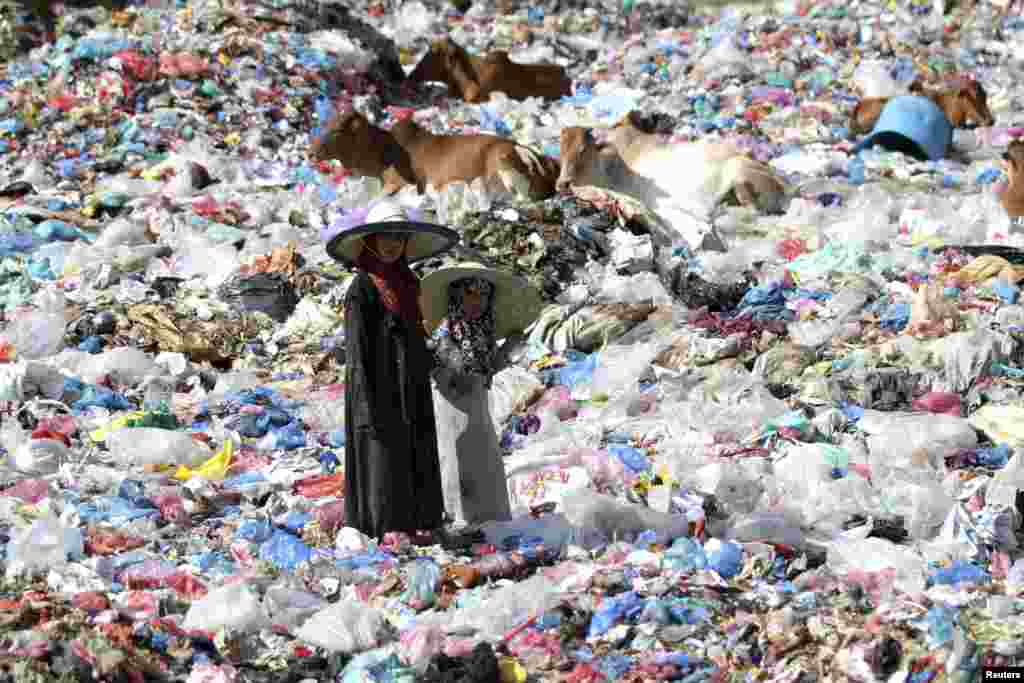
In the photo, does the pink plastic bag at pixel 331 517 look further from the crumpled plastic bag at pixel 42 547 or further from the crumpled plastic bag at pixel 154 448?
the crumpled plastic bag at pixel 154 448

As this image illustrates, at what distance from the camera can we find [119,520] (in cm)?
593

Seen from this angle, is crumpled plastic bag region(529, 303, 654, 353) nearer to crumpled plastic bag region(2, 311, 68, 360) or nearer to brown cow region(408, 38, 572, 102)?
crumpled plastic bag region(2, 311, 68, 360)

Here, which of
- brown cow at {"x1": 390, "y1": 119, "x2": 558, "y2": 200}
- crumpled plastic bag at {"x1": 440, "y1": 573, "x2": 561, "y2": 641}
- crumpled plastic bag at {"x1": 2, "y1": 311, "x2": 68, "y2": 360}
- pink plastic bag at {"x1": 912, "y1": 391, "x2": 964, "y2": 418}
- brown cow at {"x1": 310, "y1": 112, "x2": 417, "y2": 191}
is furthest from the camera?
brown cow at {"x1": 310, "y1": 112, "x2": 417, "y2": 191}

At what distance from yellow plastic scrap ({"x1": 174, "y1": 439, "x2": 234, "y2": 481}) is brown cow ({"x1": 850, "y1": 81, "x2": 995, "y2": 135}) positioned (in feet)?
29.6

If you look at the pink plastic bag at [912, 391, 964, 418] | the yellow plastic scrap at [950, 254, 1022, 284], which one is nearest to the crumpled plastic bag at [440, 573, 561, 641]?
the pink plastic bag at [912, 391, 964, 418]

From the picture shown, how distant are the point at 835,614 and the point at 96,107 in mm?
10348

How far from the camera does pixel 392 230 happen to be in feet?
18.0

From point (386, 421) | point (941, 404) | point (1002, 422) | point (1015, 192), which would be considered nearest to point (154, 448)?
point (386, 421)

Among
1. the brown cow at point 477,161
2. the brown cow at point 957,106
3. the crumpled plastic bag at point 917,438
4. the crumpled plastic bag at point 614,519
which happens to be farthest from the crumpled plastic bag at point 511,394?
the brown cow at point 957,106

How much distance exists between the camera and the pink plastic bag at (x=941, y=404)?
7500 mm

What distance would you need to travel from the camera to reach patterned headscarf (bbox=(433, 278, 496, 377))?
19.1ft

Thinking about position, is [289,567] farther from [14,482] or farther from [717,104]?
[717,104]

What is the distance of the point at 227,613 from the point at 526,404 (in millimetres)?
3174

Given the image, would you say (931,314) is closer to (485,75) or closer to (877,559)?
(877,559)
